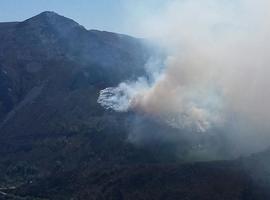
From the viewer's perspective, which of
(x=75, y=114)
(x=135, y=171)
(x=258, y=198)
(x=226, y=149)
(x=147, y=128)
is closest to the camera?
(x=258, y=198)

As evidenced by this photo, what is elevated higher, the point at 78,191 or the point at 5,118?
the point at 5,118

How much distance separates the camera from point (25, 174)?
150125 mm

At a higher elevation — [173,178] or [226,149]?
[226,149]

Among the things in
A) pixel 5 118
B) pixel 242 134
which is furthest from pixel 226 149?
pixel 5 118

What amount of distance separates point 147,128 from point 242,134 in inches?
917

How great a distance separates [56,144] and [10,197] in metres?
35.7

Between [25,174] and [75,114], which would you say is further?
[75,114]

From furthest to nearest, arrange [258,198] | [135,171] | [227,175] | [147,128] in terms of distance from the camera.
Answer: [147,128] → [135,171] → [227,175] → [258,198]

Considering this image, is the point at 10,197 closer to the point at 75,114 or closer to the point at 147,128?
the point at 147,128

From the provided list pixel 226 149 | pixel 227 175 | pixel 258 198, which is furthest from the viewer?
pixel 226 149

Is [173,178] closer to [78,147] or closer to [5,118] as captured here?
[78,147]

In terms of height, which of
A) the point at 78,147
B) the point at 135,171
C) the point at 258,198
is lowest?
the point at 258,198

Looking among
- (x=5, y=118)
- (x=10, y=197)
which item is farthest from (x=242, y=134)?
(x=5, y=118)

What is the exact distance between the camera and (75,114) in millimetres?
181000
